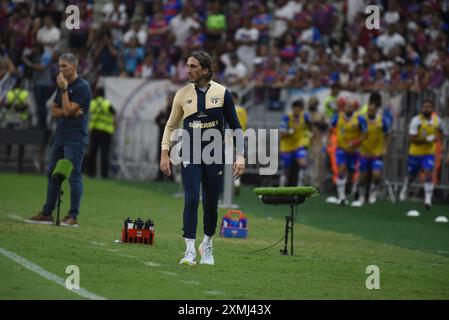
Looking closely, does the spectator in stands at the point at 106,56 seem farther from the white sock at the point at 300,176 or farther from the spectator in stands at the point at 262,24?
the white sock at the point at 300,176

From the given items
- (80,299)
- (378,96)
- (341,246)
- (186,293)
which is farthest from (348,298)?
(378,96)

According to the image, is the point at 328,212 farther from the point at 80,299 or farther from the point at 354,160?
the point at 80,299

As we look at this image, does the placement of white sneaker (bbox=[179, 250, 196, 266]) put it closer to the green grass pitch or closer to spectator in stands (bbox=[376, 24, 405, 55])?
the green grass pitch

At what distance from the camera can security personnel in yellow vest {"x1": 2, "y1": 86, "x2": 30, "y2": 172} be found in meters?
29.5

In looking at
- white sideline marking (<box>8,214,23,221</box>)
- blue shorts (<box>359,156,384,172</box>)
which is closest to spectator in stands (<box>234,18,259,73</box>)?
blue shorts (<box>359,156,384,172</box>)

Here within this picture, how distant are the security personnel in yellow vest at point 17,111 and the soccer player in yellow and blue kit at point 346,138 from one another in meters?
8.77

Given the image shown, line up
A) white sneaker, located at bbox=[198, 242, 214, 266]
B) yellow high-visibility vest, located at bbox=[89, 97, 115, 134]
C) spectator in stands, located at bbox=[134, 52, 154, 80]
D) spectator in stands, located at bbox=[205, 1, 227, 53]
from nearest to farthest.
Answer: white sneaker, located at bbox=[198, 242, 214, 266]
yellow high-visibility vest, located at bbox=[89, 97, 115, 134]
spectator in stands, located at bbox=[134, 52, 154, 80]
spectator in stands, located at bbox=[205, 1, 227, 53]

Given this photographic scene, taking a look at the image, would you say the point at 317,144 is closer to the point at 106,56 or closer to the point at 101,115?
the point at 101,115

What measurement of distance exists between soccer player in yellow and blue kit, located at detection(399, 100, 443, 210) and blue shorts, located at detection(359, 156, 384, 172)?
2.60ft

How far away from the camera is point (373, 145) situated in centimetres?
2469

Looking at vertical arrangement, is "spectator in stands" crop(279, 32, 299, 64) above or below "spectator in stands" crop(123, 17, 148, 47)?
below

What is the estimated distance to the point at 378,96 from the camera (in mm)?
24219

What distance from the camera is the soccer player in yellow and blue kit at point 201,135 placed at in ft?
40.0
